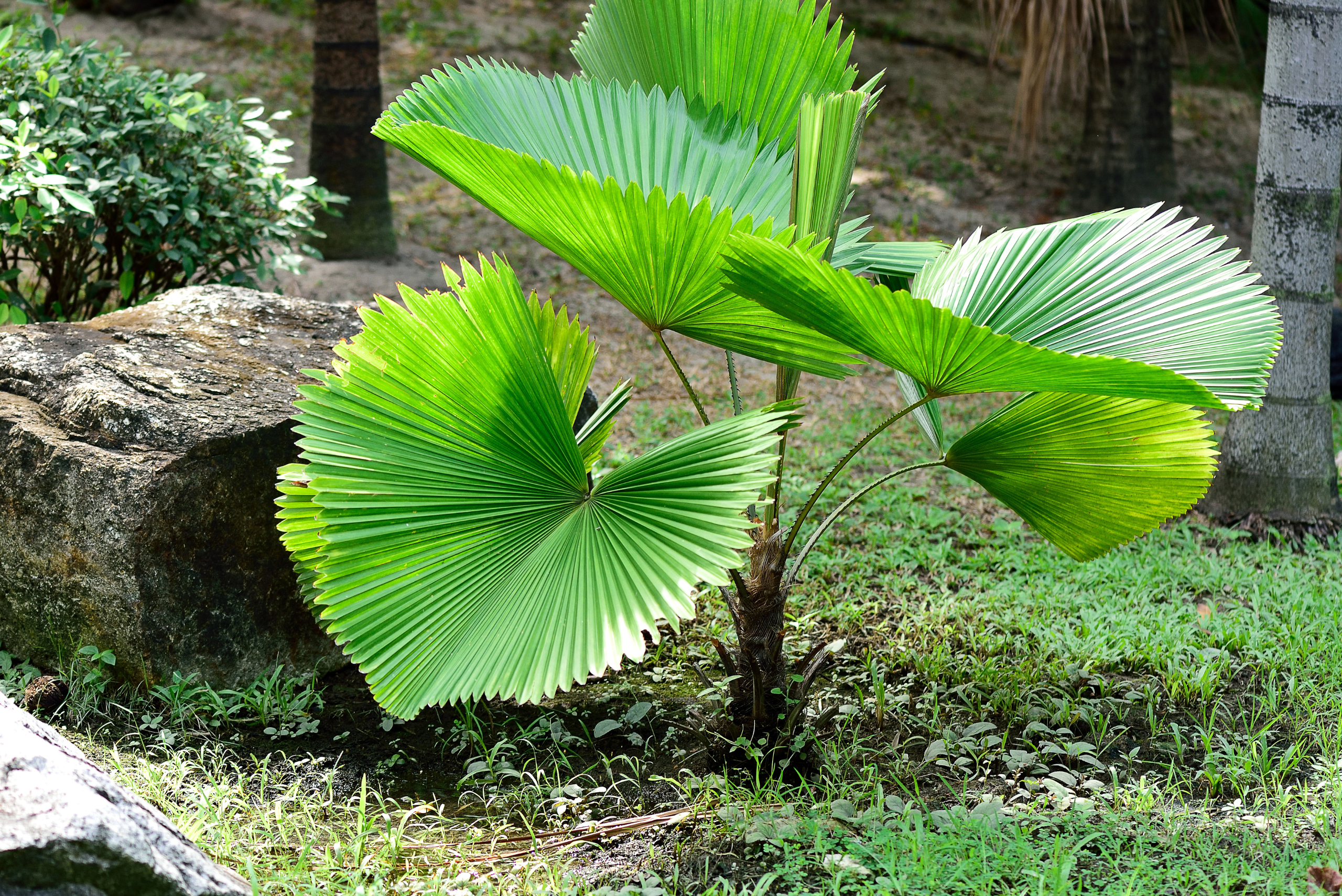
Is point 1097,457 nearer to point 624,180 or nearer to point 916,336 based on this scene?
point 916,336

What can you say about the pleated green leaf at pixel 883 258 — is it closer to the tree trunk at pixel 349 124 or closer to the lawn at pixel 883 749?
the lawn at pixel 883 749

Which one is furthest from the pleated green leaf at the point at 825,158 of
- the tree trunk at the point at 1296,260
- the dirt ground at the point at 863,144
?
the dirt ground at the point at 863,144

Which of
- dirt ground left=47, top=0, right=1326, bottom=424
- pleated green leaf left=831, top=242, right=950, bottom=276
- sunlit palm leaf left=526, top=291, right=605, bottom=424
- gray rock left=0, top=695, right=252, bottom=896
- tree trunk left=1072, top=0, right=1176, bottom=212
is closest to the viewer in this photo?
gray rock left=0, top=695, right=252, bottom=896

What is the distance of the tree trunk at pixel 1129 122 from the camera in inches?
297

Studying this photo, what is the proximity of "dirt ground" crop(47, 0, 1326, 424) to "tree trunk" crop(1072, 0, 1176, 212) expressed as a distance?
1.25 ft

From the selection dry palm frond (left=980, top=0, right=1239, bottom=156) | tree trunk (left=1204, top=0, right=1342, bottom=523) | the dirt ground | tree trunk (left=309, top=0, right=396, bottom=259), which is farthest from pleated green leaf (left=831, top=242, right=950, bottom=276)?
dry palm frond (left=980, top=0, right=1239, bottom=156)

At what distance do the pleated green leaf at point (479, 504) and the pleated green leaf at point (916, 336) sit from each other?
0.22 m

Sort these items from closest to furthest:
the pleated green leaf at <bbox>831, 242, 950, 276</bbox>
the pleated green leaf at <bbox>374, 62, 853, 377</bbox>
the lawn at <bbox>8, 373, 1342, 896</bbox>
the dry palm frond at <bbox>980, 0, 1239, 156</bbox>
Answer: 1. the pleated green leaf at <bbox>374, 62, 853, 377</bbox>
2. the lawn at <bbox>8, 373, 1342, 896</bbox>
3. the pleated green leaf at <bbox>831, 242, 950, 276</bbox>
4. the dry palm frond at <bbox>980, 0, 1239, 156</bbox>

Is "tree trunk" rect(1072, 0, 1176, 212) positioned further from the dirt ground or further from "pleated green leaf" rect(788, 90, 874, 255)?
"pleated green leaf" rect(788, 90, 874, 255)

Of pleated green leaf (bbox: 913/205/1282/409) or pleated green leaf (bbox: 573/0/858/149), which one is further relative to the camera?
pleated green leaf (bbox: 573/0/858/149)

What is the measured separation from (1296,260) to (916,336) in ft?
8.99

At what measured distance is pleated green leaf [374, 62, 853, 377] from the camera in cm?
204

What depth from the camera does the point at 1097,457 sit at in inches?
101

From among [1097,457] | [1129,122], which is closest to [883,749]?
[1097,457]
